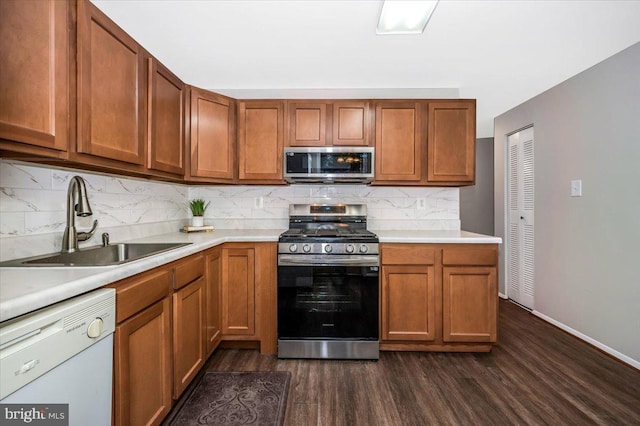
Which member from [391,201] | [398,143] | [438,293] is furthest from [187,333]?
[398,143]

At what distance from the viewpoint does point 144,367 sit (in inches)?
51.6

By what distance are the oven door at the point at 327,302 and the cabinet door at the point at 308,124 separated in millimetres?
1149

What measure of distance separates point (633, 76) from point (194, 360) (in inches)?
150

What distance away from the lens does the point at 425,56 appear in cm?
229

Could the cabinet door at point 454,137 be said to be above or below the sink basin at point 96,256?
above

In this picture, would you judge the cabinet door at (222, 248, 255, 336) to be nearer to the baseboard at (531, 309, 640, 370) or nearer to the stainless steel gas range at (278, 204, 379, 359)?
the stainless steel gas range at (278, 204, 379, 359)

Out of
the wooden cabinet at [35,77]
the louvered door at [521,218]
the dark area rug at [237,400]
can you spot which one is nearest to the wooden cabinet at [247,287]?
the dark area rug at [237,400]

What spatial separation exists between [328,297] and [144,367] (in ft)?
4.26

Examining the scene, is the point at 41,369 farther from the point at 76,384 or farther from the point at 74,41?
the point at 74,41

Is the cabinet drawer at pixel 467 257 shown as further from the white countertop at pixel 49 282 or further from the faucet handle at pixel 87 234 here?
the faucet handle at pixel 87 234

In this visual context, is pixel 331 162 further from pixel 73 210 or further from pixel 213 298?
pixel 73 210

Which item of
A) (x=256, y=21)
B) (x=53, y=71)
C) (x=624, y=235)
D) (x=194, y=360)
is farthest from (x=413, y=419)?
(x=256, y=21)

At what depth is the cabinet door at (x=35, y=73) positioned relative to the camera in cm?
99

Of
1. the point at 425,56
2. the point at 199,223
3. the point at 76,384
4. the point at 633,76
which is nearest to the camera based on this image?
the point at 76,384
